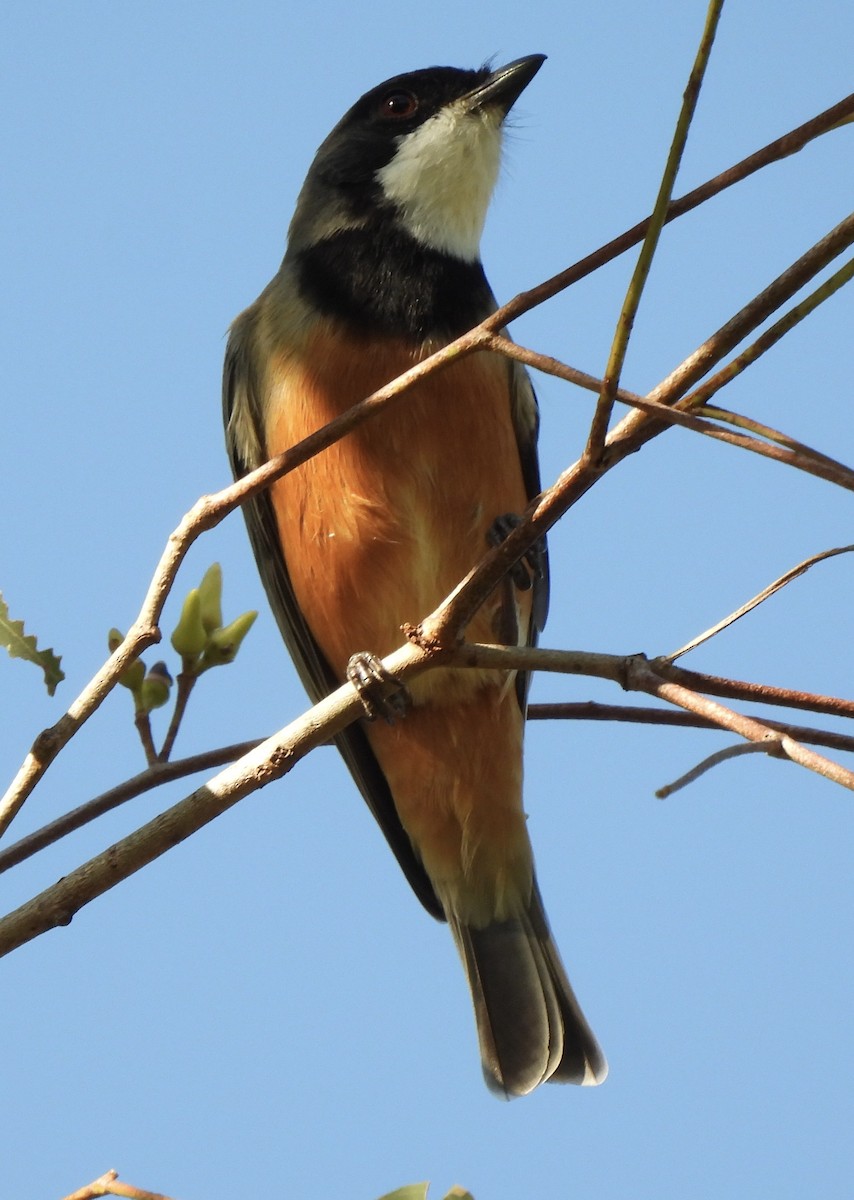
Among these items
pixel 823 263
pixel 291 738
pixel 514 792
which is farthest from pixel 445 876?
pixel 823 263

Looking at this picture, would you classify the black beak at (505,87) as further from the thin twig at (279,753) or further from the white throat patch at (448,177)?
the thin twig at (279,753)

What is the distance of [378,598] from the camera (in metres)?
4.74

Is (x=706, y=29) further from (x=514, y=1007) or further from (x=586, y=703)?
(x=514, y=1007)

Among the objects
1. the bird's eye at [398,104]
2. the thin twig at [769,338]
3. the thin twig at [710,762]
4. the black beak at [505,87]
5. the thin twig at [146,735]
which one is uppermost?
the bird's eye at [398,104]

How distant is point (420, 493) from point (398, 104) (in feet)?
6.09

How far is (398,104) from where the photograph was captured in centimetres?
544

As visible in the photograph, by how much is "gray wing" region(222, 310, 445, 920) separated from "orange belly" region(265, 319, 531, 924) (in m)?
0.12

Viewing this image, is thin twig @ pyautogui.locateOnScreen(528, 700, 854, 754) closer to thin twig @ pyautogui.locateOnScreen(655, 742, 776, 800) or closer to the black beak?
thin twig @ pyautogui.locateOnScreen(655, 742, 776, 800)

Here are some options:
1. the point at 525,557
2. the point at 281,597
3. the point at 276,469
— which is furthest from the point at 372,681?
the point at 281,597

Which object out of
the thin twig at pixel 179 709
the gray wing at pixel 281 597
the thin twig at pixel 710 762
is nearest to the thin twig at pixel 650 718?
the thin twig at pixel 710 762

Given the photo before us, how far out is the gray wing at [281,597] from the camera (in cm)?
505

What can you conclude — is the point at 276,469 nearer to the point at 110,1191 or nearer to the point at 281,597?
the point at 110,1191

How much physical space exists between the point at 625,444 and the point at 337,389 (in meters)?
2.53

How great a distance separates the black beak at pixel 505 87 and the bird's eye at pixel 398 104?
228 mm
